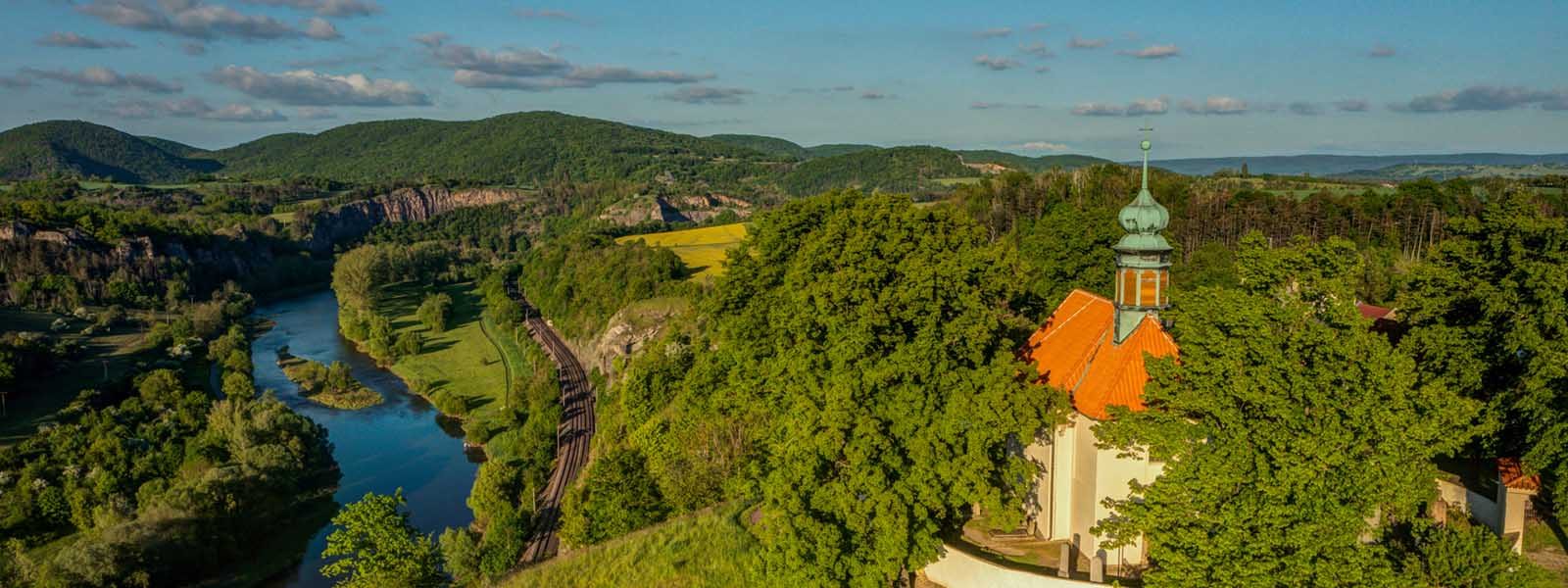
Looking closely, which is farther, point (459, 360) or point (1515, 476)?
point (459, 360)

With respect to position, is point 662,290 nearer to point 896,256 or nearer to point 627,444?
point 627,444

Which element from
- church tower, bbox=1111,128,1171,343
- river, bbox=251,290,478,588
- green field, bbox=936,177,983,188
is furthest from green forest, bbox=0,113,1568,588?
green field, bbox=936,177,983,188

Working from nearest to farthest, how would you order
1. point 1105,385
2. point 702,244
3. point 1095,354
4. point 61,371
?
point 1105,385 < point 1095,354 < point 61,371 < point 702,244

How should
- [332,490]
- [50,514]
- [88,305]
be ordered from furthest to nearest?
[88,305], [332,490], [50,514]

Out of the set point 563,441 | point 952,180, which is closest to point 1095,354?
point 563,441

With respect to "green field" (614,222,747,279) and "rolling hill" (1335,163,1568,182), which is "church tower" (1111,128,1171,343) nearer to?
"green field" (614,222,747,279)

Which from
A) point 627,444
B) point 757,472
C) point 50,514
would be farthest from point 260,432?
point 757,472

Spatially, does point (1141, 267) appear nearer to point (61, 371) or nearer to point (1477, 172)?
point (61, 371)
